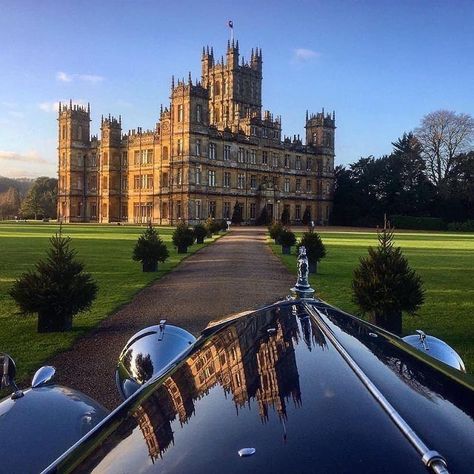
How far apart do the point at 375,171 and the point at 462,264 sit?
185ft

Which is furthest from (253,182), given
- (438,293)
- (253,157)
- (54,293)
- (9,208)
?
(54,293)

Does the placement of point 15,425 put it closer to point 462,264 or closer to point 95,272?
point 95,272

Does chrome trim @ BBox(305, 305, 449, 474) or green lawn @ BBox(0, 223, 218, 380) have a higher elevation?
chrome trim @ BBox(305, 305, 449, 474)

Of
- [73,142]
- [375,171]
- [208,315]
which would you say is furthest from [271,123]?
[208,315]

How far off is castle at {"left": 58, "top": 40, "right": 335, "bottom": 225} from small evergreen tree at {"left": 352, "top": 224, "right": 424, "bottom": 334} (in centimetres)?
5489

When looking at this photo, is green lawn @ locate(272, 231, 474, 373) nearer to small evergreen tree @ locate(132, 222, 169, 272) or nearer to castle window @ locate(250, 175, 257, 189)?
small evergreen tree @ locate(132, 222, 169, 272)

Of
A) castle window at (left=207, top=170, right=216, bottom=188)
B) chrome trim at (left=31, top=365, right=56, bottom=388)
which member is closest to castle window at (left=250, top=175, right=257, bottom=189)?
castle window at (left=207, top=170, right=216, bottom=188)

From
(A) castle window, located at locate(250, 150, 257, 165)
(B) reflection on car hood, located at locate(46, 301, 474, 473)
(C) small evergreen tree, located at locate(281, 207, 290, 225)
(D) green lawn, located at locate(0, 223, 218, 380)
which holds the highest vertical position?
(A) castle window, located at locate(250, 150, 257, 165)

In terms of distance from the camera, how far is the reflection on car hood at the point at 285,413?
1190mm

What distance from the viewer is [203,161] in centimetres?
6444

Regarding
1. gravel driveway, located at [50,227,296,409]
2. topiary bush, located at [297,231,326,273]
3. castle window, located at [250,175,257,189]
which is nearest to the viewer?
gravel driveway, located at [50,227,296,409]

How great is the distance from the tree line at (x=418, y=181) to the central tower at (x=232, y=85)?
19185 millimetres

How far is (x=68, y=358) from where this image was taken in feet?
21.2

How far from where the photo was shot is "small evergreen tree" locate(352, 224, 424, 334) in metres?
7.82
